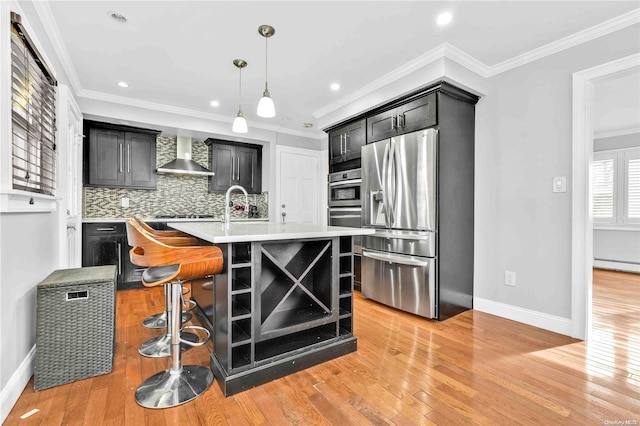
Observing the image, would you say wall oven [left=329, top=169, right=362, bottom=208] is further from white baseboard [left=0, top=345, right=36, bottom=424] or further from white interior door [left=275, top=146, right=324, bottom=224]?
white baseboard [left=0, top=345, right=36, bottom=424]

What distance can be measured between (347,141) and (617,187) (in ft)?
16.5

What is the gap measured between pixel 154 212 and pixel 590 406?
208 inches

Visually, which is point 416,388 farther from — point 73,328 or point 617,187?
point 617,187

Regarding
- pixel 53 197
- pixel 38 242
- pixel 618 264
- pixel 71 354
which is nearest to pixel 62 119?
pixel 53 197

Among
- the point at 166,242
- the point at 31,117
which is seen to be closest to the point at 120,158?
the point at 31,117

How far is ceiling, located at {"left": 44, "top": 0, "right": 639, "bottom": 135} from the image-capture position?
2.26 meters

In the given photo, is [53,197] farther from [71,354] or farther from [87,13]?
[87,13]

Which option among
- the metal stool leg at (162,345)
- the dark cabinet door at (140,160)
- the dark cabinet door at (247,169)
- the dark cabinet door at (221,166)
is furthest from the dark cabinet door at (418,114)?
the dark cabinet door at (140,160)

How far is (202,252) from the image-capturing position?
1.75 m

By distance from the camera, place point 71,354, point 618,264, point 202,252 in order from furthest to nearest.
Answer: point 618,264
point 71,354
point 202,252

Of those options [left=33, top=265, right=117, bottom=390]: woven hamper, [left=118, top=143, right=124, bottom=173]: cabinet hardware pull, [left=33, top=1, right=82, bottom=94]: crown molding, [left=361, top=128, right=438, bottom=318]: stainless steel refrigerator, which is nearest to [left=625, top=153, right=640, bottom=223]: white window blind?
[left=361, top=128, right=438, bottom=318]: stainless steel refrigerator

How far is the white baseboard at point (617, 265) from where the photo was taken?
5.14m

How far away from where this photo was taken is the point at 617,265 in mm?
5336

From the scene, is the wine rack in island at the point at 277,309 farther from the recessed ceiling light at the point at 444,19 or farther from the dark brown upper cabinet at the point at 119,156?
the dark brown upper cabinet at the point at 119,156
